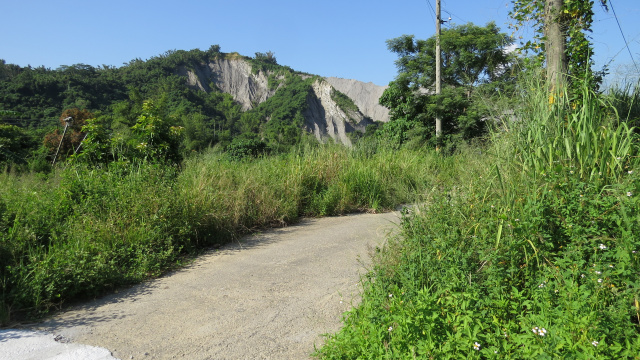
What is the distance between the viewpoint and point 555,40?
17.9 feet

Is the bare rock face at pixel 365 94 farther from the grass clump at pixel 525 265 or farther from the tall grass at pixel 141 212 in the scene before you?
the grass clump at pixel 525 265

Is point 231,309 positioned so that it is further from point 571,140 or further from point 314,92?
point 314,92

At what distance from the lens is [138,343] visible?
121 inches

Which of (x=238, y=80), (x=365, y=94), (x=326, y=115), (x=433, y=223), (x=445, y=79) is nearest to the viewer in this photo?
(x=433, y=223)

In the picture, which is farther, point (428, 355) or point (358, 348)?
point (358, 348)

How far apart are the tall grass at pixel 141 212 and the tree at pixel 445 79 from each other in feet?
38.7

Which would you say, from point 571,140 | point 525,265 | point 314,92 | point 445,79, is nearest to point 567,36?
point 571,140

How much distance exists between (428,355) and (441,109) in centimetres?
1809

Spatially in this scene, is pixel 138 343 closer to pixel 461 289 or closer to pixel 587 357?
pixel 461 289

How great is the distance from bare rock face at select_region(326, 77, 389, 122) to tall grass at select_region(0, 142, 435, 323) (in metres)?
65.5

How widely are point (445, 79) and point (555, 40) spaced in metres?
19.8

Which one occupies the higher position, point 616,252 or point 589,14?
point 589,14

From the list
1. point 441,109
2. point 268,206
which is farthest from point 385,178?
point 441,109

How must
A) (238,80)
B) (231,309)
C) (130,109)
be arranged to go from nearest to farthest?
1. (231,309)
2. (130,109)
3. (238,80)
